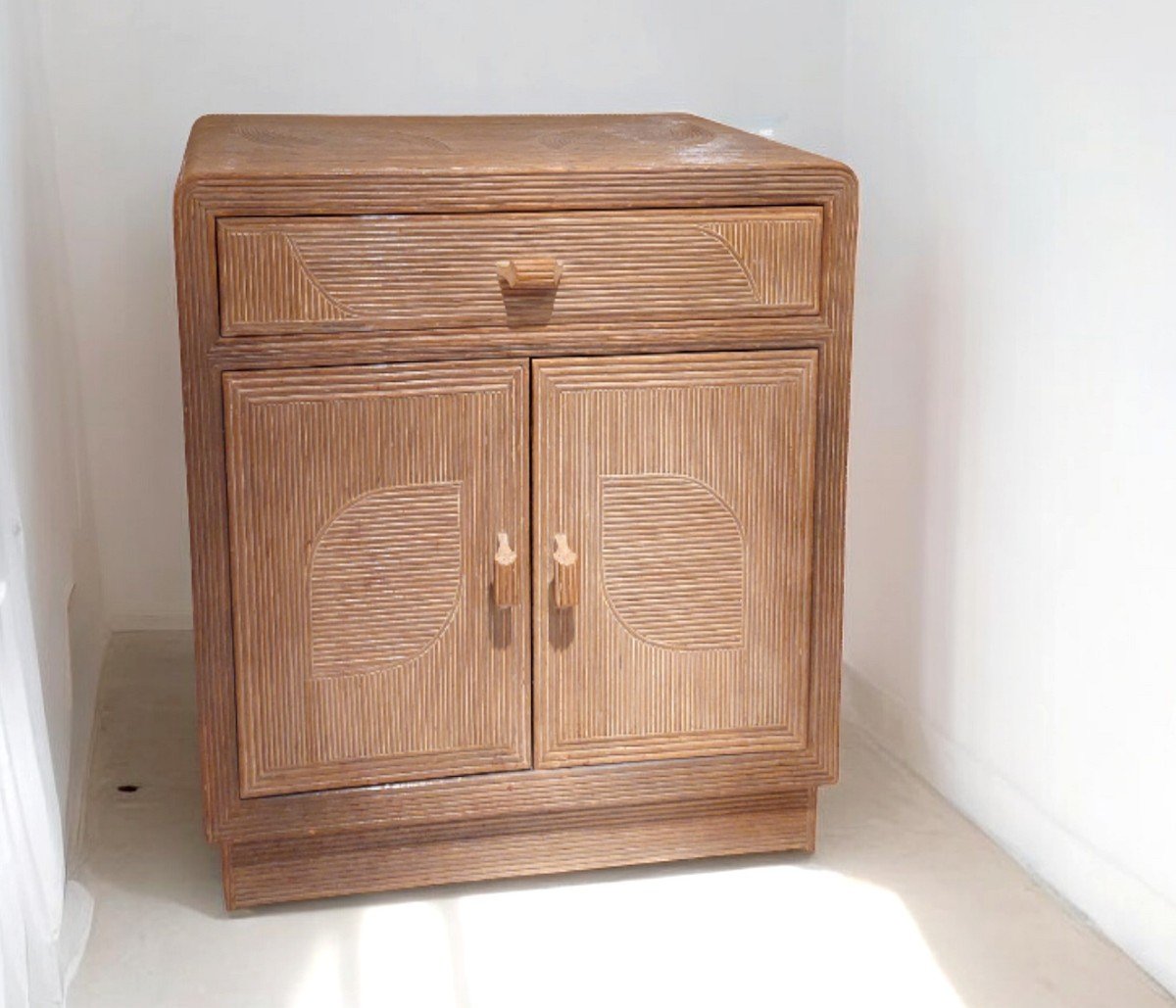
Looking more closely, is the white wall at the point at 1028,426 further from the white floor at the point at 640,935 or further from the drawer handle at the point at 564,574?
the drawer handle at the point at 564,574

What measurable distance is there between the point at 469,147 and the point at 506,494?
37 cm

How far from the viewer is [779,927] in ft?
5.63

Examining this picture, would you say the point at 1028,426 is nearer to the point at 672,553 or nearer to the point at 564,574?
the point at 672,553

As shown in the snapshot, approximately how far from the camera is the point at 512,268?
161cm

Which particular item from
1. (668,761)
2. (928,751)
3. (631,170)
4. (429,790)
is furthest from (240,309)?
(928,751)

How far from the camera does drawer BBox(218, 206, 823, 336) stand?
1.57 metres

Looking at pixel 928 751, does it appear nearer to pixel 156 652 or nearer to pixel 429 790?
pixel 429 790

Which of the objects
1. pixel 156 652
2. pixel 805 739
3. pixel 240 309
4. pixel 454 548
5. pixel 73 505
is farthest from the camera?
pixel 156 652

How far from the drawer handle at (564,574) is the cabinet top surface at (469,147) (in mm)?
375

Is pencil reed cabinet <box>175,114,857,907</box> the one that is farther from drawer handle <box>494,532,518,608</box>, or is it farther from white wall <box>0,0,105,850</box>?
white wall <box>0,0,105,850</box>

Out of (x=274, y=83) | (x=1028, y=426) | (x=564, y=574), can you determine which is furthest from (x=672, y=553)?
(x=274, y=83)

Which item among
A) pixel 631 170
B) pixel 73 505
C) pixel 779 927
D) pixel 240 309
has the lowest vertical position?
pixel 779 927

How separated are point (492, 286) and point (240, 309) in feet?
0.80

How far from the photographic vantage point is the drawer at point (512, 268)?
1.57 meters
